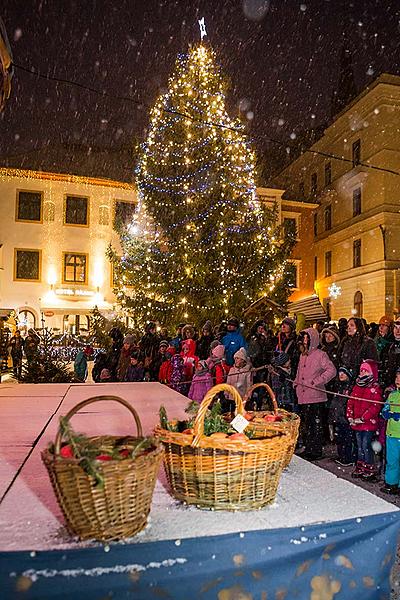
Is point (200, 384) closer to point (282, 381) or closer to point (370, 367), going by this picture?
point (282, 381)

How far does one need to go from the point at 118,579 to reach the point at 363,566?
103 cm

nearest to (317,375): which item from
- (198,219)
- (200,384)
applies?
(200,384)

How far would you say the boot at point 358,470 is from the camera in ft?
22.6

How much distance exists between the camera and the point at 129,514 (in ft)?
6.55

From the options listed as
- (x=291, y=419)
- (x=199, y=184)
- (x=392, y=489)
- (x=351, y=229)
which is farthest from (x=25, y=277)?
(x=291, y=419)

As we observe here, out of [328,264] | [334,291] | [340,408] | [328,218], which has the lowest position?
[340,408]

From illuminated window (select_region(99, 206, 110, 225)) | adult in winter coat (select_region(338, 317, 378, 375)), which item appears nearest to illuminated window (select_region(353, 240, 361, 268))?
illuminated window (select_region(99, 206, 110, 225))

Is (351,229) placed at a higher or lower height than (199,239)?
higher

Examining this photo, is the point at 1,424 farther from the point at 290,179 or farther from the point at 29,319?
the point at 290,179

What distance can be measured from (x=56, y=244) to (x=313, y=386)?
30.3 meters


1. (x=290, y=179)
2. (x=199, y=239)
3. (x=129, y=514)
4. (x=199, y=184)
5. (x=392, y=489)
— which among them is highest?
(x=290, y=179)

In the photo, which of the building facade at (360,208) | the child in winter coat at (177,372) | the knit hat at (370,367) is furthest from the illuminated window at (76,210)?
the knit hat at (370,367)

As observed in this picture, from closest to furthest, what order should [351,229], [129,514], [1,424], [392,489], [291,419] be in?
[129,514]
[291,419]
[1,424]
[392,489]
[351,229]

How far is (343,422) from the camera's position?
24.6 ft
